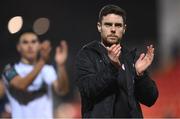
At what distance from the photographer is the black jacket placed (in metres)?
4.30

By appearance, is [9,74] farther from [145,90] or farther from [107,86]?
[107,86]

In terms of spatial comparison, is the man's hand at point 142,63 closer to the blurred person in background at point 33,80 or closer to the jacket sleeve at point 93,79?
Answer: the jacket sleeve at point 93,79

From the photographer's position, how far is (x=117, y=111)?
441 cm

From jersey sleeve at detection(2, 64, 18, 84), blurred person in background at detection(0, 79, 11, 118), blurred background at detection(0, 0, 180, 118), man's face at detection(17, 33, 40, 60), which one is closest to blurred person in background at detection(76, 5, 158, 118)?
jersey sleeve at detection(2, 64, 18, 84)

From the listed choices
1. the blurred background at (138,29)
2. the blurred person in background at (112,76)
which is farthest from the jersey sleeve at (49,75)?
the blurred background at (138,29)

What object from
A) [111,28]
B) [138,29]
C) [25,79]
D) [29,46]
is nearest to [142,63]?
[111,28]

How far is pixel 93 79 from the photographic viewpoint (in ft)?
14.1

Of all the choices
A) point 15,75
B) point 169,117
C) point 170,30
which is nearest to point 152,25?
point 170,30

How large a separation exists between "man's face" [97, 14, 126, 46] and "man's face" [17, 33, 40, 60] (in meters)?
2.66

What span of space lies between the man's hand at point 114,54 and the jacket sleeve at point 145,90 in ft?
0.81

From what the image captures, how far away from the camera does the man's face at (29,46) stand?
7.13 meters

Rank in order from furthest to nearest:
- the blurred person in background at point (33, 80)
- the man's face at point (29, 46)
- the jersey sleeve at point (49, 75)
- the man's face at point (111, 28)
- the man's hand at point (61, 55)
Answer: the man's hand at point (61, 55) < the man's face at point (29, 46) < the jersey sleeve at point (49, 75) < the blurred person in background at point (33, 80) < the man's face at point (111, 28)

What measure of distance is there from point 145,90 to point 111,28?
442mm

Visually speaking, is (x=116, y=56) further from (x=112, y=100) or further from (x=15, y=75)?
(x=15, y=75)
